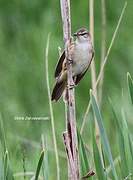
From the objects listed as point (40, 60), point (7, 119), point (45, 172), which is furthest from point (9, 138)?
point (45, 172)

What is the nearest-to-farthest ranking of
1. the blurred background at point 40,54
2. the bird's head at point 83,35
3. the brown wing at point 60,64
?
the brown wing at point 60,64, the bird's head at point 83,35, the blurred background at point 40,54

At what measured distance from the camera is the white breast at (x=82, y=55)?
3.12 metres

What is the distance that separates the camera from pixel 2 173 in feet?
7.74

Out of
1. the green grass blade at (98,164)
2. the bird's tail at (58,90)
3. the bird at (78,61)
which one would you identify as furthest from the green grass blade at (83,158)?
the bird's tail at (58,90)

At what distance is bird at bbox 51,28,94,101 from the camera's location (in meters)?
3.04

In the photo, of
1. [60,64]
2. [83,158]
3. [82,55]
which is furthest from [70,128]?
[82,55]

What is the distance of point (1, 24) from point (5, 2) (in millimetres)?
235

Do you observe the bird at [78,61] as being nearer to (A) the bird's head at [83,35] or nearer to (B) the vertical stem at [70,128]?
(A) the bird's head at [83,35]

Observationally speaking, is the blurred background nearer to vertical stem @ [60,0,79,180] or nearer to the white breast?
the white breast

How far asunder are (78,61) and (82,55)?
98 millimetres

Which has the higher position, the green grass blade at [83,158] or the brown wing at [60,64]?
the brown wing at [60,64]

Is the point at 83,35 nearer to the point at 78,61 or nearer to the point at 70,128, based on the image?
the point at 78,61

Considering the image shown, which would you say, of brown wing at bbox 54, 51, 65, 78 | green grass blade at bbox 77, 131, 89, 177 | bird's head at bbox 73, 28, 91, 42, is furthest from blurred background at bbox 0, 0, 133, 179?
green grass blade at bbox 77, 131, 89, 177

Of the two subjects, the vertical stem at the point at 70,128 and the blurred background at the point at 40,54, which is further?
the blurred background at the point at 40,54
